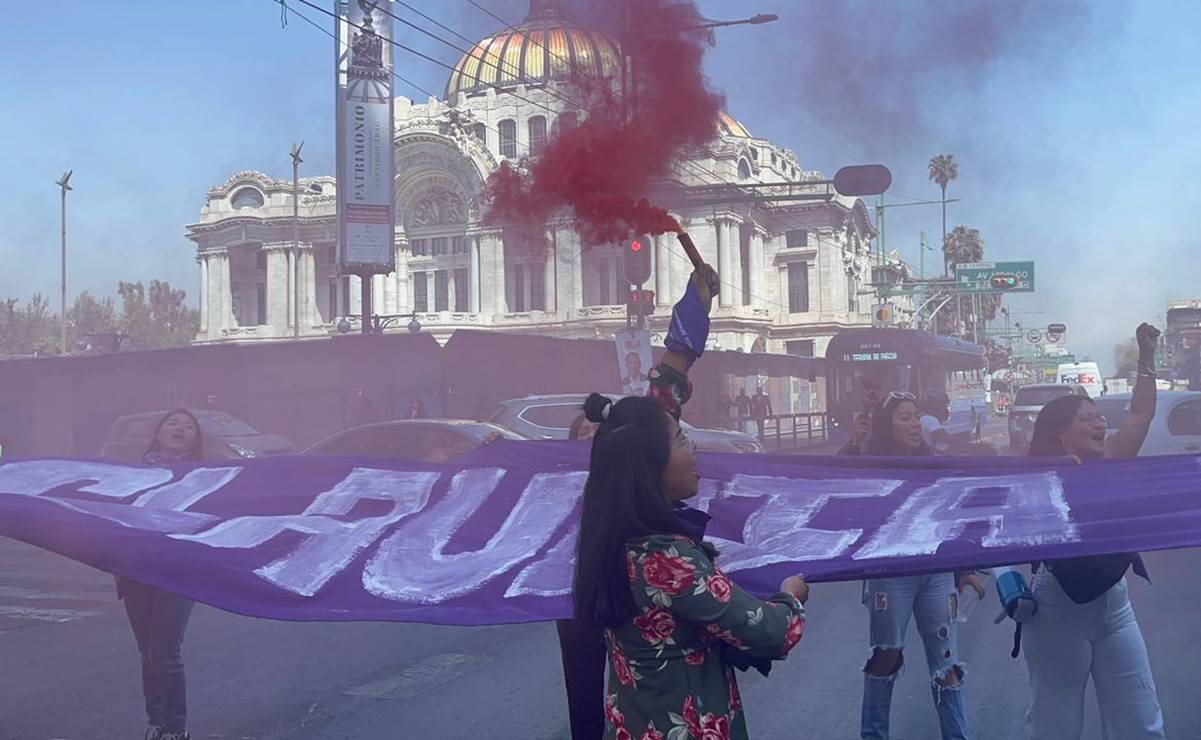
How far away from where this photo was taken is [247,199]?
74375 millimetres

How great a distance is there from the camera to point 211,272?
75750 millimetres

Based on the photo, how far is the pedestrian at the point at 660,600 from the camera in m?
2.97

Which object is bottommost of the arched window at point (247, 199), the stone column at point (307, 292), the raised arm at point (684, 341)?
the raised arm at point (684, 341)

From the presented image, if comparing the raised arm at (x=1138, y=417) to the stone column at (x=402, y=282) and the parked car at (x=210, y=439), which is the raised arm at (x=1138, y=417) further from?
the stone column at (x=402, y=282)

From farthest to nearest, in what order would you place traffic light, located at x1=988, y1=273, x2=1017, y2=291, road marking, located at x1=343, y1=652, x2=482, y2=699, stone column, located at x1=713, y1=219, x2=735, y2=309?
stone column, located at x1=713, y1=219, x2=735, y2=309 < traffic light, located at x1=988, y1=273, x2=1017, y2=291 < road marking, located at x1=343, y1=652, x2=482, y2=699

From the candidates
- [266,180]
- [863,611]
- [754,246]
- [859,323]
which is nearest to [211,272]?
[266,180]

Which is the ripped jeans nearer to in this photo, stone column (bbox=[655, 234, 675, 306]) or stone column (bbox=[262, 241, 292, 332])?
stone column (bbox=[655, 234, 675, 306])

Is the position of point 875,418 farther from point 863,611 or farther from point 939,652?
point 863,611

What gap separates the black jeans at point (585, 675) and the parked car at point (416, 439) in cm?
1003

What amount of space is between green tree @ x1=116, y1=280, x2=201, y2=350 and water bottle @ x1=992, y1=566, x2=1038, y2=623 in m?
117

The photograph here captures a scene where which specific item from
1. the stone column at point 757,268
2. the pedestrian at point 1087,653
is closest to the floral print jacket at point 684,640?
the pedestrian at point 1087,653

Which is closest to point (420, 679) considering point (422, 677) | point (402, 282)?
point (422, 677)

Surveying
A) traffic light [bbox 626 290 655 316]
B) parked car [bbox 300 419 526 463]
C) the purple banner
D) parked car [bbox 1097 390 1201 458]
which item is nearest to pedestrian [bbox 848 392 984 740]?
the purple banner

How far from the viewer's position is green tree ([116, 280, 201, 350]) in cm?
11438
